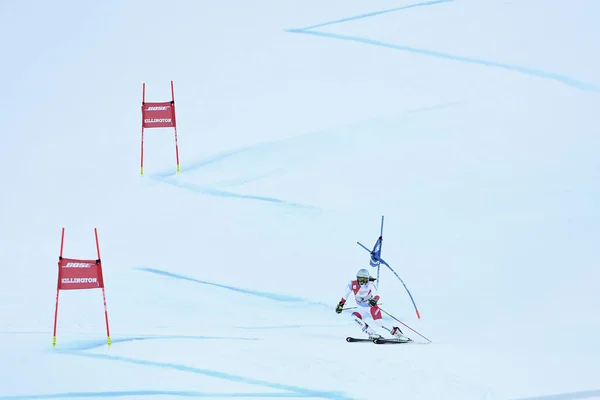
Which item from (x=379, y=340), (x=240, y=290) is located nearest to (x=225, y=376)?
(x=379, y=340)

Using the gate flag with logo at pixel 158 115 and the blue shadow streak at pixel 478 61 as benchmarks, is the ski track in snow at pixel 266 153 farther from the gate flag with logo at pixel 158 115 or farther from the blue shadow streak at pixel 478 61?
the blue shadow streak at pixel 478 61

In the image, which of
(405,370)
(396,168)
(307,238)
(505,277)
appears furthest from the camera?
(396,168)

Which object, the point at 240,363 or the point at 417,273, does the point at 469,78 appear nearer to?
the point at 417,273

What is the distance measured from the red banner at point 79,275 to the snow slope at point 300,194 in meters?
0.42

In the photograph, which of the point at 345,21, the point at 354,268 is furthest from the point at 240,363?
the point at 345,21

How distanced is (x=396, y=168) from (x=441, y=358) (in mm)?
3136

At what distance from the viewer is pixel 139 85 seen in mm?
10742

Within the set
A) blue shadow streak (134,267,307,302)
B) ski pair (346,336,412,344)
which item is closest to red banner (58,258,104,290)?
blue shadow streak (134,267,307,302)

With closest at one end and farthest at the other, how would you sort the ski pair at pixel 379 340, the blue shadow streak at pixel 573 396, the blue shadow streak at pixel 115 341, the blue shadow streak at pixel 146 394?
the blue shadow streak at pixel 146 394 < the blue shadow streak at pixel 573 396 < the blue shadow streak at pixel 115 341 < the ski pair at pixel 379 340

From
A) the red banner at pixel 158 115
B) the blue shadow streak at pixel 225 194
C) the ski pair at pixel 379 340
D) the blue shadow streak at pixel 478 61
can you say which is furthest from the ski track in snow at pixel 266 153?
the ski pair at pixel 379 340

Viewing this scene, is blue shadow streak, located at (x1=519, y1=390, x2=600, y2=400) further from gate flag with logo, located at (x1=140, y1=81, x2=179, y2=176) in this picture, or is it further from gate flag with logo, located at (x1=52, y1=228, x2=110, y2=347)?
gate flag with logo, located at (x1=140, y1=81, x2=179, y2=176)

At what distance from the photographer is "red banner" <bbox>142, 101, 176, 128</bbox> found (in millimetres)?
8881

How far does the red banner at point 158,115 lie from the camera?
29.1 ft

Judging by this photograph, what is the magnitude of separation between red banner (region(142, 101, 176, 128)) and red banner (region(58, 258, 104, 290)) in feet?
9.57
